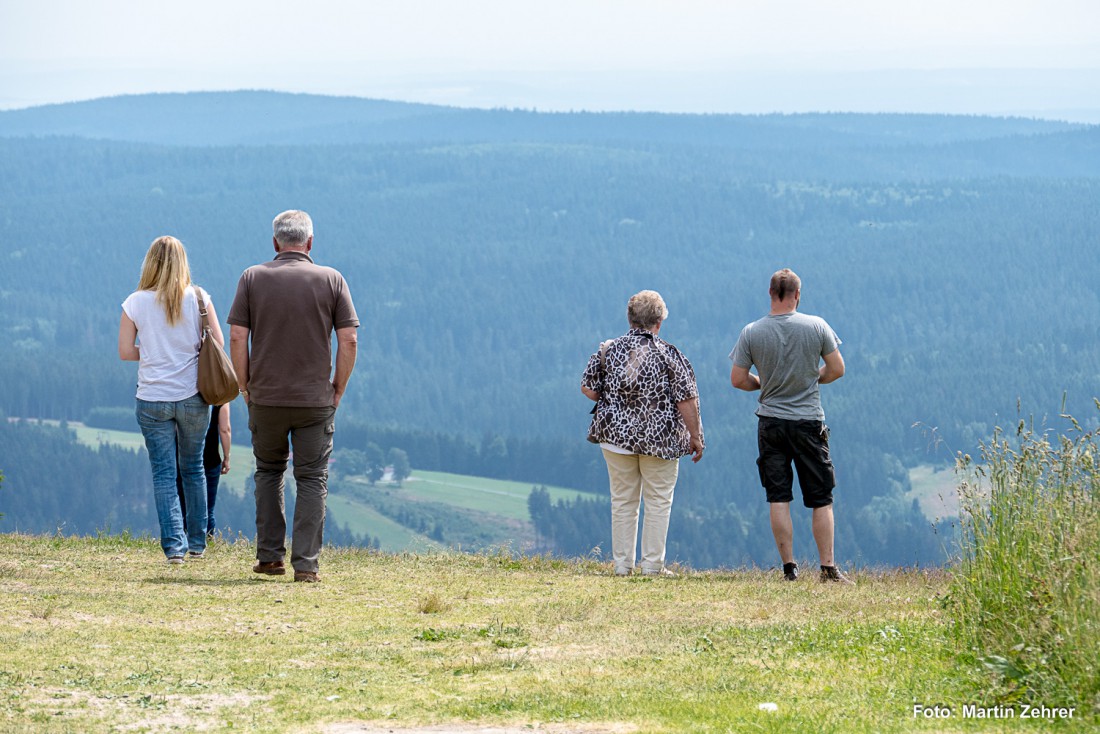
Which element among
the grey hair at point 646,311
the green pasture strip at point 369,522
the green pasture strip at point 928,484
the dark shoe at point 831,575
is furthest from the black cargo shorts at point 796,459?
the green pasture strip at point 928,484

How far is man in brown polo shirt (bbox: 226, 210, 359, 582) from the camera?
8.05 meters

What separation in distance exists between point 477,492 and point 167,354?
144 meters

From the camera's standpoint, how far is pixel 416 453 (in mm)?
164000

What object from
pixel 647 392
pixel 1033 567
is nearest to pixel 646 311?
pixel 647 392

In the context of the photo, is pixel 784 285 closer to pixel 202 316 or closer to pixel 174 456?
pixel 202 316

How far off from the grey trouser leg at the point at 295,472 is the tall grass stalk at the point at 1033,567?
3.74 meters

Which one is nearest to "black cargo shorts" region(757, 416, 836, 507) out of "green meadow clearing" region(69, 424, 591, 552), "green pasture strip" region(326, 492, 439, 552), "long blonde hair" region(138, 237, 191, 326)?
"long blonde hair" region(138, 237, 191, 326)

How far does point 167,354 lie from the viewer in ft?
28.5

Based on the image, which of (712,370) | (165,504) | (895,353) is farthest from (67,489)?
(165,504)

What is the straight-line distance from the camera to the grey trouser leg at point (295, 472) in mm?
8219

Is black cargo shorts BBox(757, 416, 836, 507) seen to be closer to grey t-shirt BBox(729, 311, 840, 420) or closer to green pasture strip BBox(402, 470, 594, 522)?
grey t-shirt BBox(729, 311, 840, 420)

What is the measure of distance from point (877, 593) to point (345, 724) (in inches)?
162

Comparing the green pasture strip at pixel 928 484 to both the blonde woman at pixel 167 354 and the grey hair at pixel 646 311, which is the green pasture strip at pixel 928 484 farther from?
the blonde woman at pixel 167 354

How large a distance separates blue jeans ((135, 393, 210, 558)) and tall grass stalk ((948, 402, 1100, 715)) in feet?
15.6
